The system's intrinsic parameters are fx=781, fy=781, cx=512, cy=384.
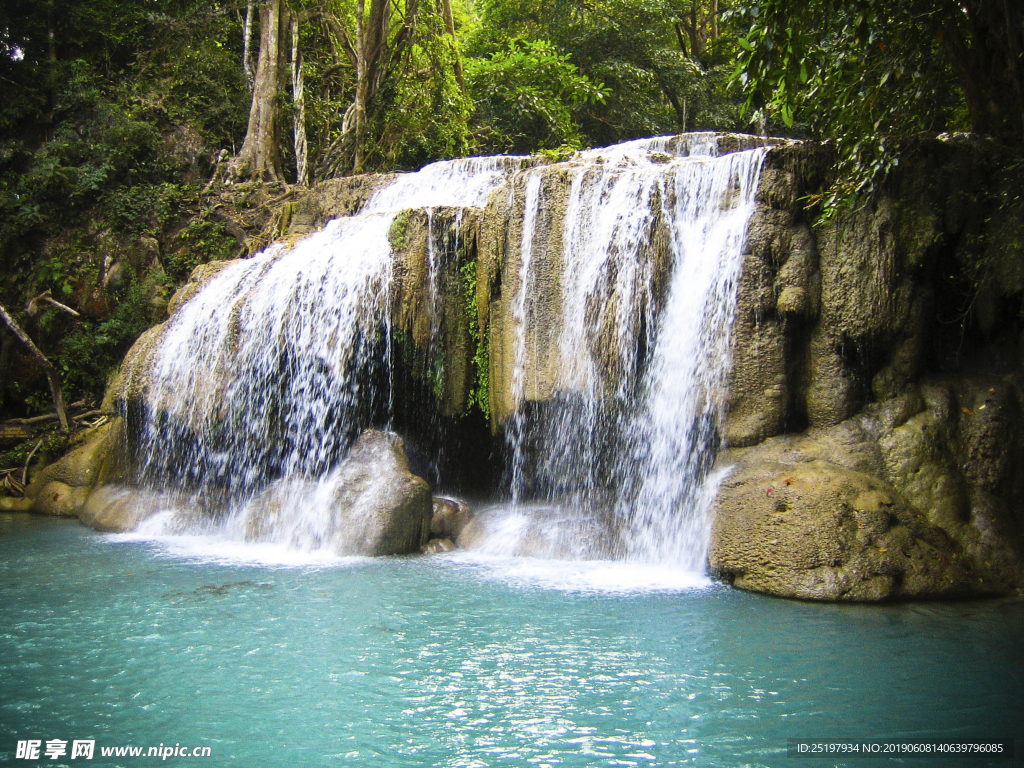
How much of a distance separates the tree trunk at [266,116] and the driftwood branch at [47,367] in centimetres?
529

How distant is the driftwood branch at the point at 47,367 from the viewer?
12641 mm

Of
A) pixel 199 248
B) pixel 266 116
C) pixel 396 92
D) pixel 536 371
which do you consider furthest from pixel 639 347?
pixel 266 116

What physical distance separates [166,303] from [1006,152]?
1274 cm

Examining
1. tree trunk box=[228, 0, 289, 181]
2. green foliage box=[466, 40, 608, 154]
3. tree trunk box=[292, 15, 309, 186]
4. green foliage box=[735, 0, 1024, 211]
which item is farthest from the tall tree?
green foliage box=[735, 0, 1024, 211]

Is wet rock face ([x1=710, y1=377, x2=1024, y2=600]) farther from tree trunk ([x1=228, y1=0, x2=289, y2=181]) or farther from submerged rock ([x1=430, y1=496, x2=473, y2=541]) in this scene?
tree trunk ([x1=228, y1=0, x2=289, y2=181])

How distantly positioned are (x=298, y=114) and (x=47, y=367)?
7.95m

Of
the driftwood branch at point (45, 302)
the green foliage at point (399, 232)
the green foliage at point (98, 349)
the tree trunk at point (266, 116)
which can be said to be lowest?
the green foliage at point (98, 349)

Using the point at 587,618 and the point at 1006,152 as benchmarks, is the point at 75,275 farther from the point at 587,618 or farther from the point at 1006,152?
the point at 1006,152

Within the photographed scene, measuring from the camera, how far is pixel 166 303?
14.0 m

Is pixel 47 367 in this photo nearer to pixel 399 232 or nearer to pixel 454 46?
pixel 399 232

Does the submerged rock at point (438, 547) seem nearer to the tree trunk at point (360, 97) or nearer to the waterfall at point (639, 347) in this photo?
the waterfall at point (639, 347)

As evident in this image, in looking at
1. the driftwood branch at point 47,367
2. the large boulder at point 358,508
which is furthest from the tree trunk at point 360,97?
the large boulder at point 358,508

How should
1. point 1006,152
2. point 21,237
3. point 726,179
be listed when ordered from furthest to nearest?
point 21,237 < point 726,179 < point 1006,152

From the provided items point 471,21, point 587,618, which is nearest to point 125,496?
point 587,618
